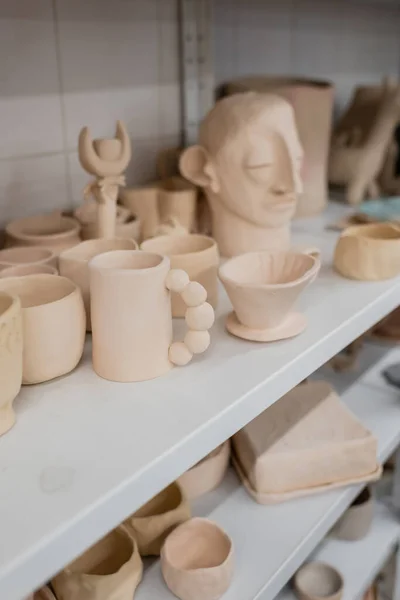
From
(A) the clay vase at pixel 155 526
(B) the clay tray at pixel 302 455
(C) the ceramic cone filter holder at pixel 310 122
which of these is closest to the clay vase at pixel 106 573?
(A) the clay vase at pixel 155 526

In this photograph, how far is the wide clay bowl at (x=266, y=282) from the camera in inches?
23.4

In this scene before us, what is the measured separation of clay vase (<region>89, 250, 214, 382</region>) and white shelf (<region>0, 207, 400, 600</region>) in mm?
18

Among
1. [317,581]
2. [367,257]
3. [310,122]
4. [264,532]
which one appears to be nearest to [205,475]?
[264,532]

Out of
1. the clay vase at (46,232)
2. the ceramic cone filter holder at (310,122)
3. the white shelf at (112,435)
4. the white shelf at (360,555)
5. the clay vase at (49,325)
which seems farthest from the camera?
the ceramic cone filter holder at (310,122)

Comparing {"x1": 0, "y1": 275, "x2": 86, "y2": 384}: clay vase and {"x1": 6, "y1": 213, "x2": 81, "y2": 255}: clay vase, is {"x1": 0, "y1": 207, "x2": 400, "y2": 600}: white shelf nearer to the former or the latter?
{"x1": 0, "y1": 275, "x2": 86, "y2": 384}: clay vase

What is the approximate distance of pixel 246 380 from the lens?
0.56 metres

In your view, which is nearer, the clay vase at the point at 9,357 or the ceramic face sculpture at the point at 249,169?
the clay vase at the point at 9,357

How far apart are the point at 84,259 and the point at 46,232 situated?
207 millimetres

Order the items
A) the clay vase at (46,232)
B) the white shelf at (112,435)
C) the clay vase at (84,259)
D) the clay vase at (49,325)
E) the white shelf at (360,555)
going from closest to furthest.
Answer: the white shelf at (112,435) → the clay vase at (49,325) → the clay vase at (84,259) → the clay vase at (46,232) → the white shelf at (360,555)

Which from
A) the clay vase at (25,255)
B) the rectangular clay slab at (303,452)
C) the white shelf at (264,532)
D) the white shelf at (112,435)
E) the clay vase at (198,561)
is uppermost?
the clay vase at (25,255)

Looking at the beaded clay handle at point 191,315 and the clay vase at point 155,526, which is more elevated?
the beaded clay handle at point 191,315

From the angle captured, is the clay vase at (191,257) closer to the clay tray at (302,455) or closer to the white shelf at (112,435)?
the white shelf at (112,435)

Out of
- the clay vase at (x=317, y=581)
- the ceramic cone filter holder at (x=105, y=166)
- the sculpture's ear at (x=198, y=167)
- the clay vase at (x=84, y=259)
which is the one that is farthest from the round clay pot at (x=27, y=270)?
the clay vase at (x=317, y=581)

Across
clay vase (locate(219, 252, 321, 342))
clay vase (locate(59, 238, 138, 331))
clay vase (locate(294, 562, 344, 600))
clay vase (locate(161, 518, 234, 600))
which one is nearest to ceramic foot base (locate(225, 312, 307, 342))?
clay vase (locate(219, 252, 321, 342))
